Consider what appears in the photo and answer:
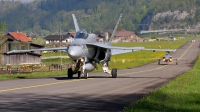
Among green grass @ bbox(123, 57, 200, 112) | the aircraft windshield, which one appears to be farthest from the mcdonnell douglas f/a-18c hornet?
green grass @ bbox(123, 57, 200, 112)

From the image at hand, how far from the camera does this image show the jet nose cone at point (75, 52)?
3447 cm

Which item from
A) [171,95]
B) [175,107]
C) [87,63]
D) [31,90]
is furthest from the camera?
[87,63]

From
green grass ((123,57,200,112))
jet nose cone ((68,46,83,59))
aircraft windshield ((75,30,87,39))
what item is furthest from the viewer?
aircraft windshield ((75,30,87,39))

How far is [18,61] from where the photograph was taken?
3543 inches

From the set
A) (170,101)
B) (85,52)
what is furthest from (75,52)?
(170,101)

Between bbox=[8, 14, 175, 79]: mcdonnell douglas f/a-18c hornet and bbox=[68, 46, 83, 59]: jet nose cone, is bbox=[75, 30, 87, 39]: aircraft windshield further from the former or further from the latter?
bbox=[68, 46, 83, 59]: jet nose cone

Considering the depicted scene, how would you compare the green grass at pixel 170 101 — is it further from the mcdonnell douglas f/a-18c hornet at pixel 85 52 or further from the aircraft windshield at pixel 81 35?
the aircraft windshield at pixel 81 35

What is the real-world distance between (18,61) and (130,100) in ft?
227

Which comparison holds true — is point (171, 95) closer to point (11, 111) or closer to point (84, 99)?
point (84, 99)

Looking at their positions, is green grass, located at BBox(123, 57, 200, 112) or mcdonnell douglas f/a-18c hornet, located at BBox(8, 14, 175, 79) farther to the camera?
mcdonnell douglas f/a-18c hornet, located at BBox(8, 14, 175, 79)

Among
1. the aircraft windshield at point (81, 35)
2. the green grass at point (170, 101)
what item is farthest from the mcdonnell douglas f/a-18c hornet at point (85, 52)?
the green grass at point (170, 101)

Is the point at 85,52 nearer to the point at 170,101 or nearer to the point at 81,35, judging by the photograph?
the point at 81,35

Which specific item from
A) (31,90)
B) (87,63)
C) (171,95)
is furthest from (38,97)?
(87,63)

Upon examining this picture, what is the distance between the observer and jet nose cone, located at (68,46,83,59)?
34469mm
